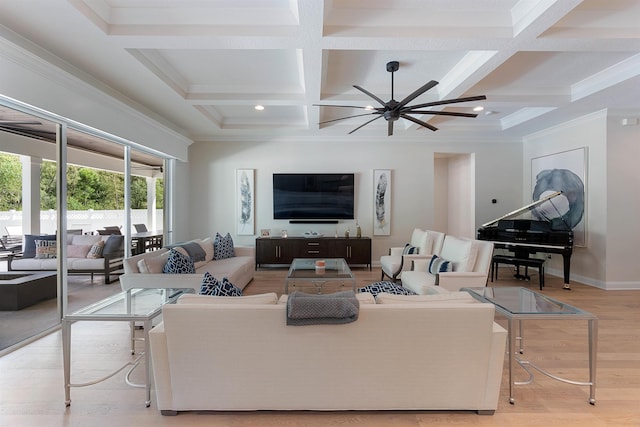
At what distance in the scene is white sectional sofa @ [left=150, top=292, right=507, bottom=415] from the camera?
71.8 inches

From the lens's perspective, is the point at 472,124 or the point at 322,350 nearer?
the point at 322,350

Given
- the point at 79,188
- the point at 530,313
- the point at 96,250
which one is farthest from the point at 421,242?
the point at 96,250

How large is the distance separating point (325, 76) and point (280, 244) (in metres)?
3.47

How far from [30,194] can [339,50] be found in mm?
3514

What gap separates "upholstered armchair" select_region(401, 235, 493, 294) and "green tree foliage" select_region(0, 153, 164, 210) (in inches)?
165

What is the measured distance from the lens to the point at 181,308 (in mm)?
1800

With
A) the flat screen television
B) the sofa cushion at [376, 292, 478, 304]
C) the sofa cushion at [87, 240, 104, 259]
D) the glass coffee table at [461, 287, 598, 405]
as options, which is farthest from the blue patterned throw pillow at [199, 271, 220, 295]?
the flat screen television

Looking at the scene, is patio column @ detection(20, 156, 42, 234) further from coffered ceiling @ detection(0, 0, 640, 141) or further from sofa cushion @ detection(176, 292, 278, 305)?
sofa cushion @ detection(176, 292, 278, 305)

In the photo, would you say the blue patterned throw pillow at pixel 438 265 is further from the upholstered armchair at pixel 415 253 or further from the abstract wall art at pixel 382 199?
the abstract wall art at pixel 382 199

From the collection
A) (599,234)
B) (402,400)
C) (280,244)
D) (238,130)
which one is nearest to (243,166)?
(238,130)

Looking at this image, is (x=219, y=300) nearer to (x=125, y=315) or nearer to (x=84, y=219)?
(x=125, y=315)

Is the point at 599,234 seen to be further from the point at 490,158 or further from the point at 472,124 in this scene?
the point at 472,124

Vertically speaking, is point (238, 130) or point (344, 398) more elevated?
point (238, 130)

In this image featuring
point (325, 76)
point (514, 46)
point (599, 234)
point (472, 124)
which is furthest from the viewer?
point (472, 124)
